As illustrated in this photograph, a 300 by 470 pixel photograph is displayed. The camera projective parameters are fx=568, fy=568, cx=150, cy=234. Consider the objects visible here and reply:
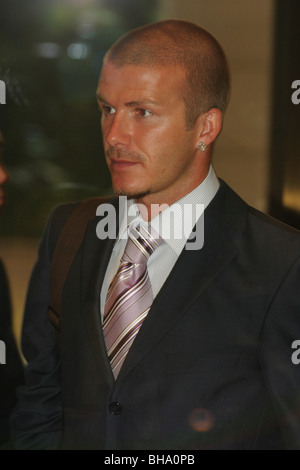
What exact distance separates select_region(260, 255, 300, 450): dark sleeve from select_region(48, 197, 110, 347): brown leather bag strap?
650mm

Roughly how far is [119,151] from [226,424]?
2.67 ft

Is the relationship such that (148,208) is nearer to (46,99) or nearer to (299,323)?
(299,323)

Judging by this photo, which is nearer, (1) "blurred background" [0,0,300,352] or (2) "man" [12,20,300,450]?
(2) "man" [12,20,300,450]

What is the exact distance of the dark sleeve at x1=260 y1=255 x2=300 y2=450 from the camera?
1497mm

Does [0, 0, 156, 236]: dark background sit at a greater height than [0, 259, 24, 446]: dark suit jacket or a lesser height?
greater

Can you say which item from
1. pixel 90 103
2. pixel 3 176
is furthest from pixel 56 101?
pixel 3 176

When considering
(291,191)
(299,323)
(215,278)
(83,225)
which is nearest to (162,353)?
(215,278)

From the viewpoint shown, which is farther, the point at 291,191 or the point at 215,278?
the point at 291,191

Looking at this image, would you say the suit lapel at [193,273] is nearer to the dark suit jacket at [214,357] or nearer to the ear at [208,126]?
the dark suit jacket at [214,357]

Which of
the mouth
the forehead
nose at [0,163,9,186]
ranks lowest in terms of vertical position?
nose at [0,163,9,186]

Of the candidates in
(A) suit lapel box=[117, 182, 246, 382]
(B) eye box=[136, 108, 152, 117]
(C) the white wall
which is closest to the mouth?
(B) eye box=[136, 108, 152, 117]

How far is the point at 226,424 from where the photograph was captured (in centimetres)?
155


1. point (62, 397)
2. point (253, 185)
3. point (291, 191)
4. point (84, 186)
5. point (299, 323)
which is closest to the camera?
point (299, 323)

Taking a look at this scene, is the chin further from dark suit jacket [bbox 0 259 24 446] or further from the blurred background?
dark suit jacket [bbox 0 259 24 446]
